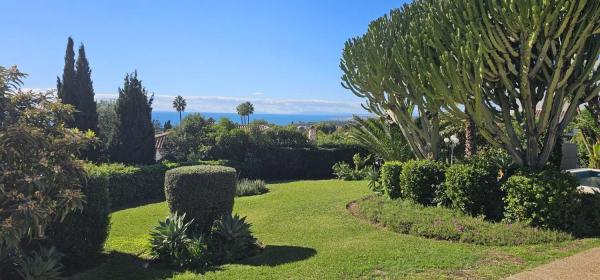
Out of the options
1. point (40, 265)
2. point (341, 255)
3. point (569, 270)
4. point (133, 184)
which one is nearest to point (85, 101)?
point (133, 184)

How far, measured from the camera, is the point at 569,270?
6.61 metres

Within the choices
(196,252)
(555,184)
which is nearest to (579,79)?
(555,184)

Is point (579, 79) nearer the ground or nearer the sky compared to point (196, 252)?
nearer the sky

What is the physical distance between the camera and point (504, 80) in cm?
957

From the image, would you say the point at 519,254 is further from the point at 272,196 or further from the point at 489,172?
the point at 272,196

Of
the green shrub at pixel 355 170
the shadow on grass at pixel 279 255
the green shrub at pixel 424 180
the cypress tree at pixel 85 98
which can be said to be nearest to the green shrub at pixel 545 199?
the green shrub at pixel 424 180

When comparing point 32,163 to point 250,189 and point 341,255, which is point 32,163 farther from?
point 250,189

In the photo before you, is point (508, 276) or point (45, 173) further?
point (508, 276)

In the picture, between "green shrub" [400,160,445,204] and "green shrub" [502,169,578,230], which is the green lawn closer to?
"green shrub" [502,169,578,230]

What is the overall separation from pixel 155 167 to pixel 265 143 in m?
6.93

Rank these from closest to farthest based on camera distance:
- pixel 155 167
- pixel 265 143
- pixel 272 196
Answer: pixel 272 196 < pixel 155 167 < pixel 265 143

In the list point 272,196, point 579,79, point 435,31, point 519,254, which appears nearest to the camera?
A: point 519,254

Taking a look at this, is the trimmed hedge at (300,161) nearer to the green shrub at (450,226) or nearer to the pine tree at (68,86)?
the pine tree at (68,86)

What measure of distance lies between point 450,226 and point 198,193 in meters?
5.00
